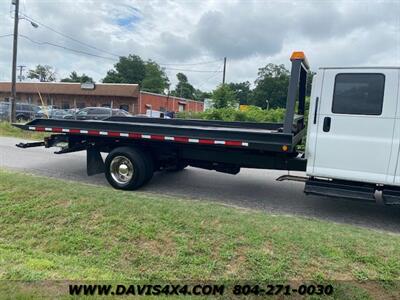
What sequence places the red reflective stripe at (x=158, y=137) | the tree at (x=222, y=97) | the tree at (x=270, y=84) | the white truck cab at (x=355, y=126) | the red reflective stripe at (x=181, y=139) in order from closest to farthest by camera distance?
the white truck cab at (x=355, y=126), the red reflective stripe at (x=181, y=139), the red reflective stripe at (x=158, y=137), the tree at (x=222, y=97), the tree at (x=270, y=84)

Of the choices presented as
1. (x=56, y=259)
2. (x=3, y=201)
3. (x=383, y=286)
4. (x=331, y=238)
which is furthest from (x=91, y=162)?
(x=383, y=286)

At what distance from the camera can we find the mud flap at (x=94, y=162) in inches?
270

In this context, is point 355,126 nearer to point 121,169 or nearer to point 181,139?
point 181,139

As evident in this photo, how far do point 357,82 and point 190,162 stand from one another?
11.0 feet

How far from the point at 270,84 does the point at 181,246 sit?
233 feet

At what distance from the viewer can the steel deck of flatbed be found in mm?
5332

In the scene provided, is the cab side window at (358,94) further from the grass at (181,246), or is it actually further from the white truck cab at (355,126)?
the grass at (181,246)

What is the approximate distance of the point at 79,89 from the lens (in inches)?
1778

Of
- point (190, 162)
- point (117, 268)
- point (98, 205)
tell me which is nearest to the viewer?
point (117, 268)

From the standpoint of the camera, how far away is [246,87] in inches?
3967

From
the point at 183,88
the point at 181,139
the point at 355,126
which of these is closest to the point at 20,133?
the point at 181,139

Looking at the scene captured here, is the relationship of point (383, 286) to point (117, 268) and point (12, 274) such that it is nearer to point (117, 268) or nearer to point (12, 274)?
point (117, 268)

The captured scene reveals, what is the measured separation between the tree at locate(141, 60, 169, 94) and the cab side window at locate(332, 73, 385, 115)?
71.8 metres

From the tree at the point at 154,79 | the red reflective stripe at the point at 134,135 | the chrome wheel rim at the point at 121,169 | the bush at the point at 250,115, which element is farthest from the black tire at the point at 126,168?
the tree at the point at 154,79
